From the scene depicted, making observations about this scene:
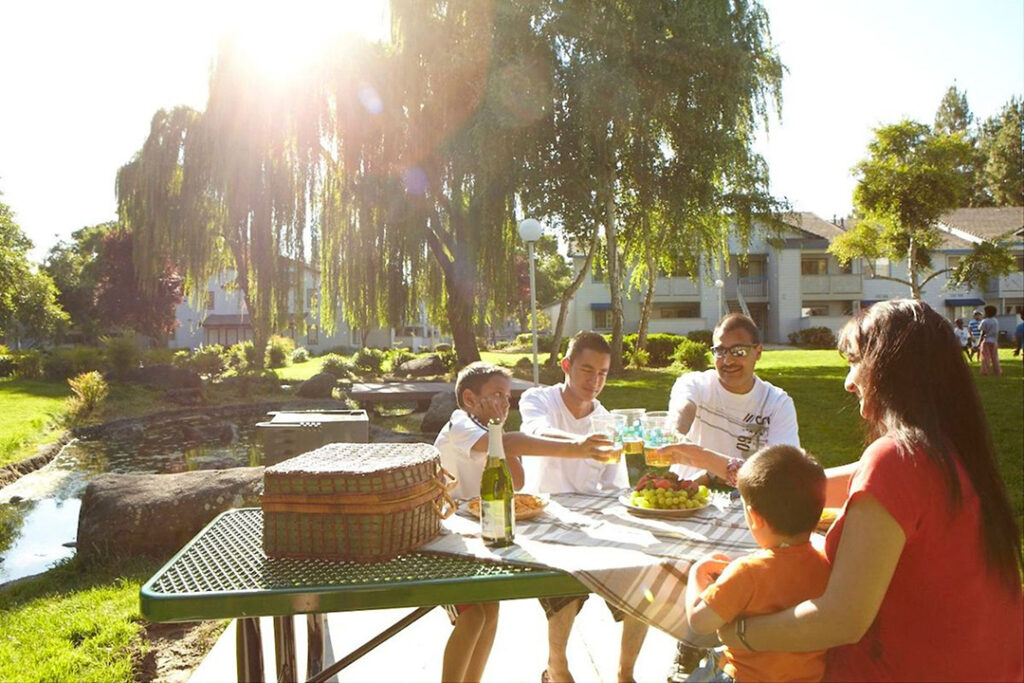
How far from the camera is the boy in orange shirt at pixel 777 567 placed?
1784 millimetres

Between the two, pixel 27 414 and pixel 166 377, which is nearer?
pixel 27 414

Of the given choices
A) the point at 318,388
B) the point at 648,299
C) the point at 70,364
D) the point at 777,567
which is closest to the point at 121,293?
the point at 70,364

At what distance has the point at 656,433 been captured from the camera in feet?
8.87

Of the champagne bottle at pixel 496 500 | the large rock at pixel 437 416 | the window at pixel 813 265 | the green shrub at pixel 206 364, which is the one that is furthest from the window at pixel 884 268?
the champagne bottle at pixel 496 500

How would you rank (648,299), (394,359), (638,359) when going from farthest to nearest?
(394,359) < (648,299) < (638,359)

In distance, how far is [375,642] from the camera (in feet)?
8.07

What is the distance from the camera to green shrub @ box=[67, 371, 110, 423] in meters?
15.7

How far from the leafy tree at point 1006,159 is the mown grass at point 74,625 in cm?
5967

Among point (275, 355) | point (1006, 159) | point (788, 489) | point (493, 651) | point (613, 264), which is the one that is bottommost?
point (493, 651)

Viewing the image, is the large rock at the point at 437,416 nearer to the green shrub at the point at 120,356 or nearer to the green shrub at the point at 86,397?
the green shrub at the point at 86,397

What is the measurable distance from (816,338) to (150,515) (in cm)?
3446

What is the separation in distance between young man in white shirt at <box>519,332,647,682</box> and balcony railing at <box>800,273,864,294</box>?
40.2 metres

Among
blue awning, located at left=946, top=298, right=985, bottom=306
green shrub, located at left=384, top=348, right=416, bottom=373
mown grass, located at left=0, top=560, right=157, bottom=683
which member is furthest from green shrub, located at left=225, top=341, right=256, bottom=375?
blue awning, located at left=946, top=298, right=985, bottom=306

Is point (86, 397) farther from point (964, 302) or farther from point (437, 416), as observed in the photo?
point (964, 302)
